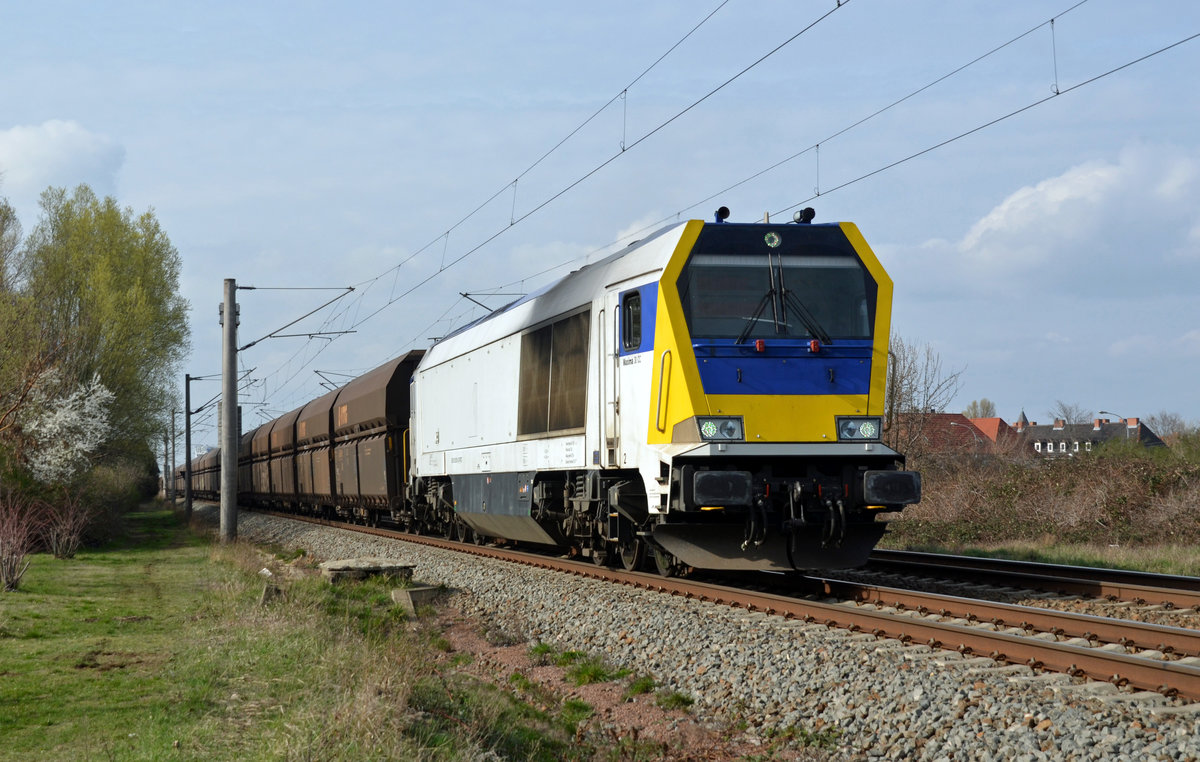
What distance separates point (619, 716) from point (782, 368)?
4335 millimetres

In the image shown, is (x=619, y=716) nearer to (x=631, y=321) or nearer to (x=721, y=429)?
(x=721, y=429)

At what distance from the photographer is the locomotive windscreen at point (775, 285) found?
10734 mm

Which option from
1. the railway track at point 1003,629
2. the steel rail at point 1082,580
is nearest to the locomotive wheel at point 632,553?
the railway track at point 1003,629

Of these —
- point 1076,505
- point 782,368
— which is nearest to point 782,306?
point 782,368

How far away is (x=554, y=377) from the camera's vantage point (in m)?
13.8

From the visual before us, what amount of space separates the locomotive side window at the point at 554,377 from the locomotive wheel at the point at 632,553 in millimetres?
1612

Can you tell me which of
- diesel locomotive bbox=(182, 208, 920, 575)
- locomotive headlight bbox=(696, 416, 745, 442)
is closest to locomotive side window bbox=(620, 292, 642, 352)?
diesel locomotive bbox=(182, 208, 920, 575)

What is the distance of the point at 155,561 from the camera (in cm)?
2166

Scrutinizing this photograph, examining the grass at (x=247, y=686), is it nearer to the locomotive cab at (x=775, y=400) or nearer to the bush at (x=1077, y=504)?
the locomotive cab at (x=775, y=400)

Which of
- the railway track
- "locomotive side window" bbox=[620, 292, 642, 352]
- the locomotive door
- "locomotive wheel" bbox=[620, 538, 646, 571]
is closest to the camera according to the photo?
the railway track

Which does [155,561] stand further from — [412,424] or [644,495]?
[644,495]

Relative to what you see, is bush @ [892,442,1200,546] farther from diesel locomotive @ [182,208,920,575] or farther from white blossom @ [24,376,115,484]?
white blossom @ [24,376,115,484]

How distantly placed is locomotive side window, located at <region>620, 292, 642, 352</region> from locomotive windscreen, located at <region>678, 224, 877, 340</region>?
0.81 m

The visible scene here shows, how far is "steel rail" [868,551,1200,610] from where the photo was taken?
984 centimetres
